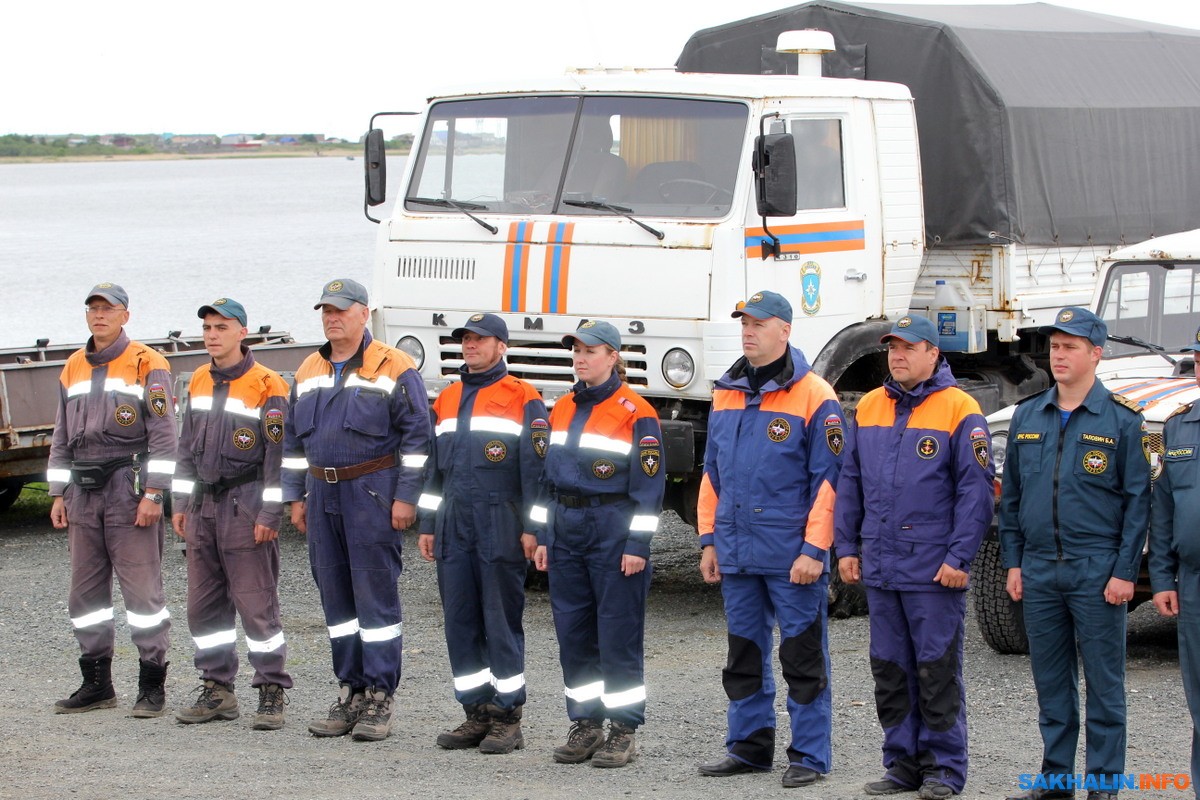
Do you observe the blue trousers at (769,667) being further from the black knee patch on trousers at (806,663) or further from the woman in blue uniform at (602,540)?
the woman in blue uniform at (602,540)

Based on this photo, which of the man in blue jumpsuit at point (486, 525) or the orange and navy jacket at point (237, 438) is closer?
the man in blue jumpsuit at point (486, 525)

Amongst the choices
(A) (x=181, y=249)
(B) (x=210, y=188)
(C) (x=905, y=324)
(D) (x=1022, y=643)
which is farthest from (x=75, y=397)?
(B) (x=210, y=188)

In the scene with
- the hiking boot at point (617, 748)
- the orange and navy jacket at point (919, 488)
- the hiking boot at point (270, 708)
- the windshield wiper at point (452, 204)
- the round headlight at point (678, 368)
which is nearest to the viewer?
the orange and navy jacket at point (919, 488)

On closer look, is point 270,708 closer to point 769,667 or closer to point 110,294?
point 110,294

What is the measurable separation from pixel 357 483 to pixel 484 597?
2.44 feet

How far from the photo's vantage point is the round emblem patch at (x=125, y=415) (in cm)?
746

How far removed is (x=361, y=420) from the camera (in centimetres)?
698

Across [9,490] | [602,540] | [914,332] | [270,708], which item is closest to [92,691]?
[270,708]

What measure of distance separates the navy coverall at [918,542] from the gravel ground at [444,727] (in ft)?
0.94

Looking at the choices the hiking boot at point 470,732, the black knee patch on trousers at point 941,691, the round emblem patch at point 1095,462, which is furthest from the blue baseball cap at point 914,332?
the hiking boot at point 470,732

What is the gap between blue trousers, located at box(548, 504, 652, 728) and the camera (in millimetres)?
6594

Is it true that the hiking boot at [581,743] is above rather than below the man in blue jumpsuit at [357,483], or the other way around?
below

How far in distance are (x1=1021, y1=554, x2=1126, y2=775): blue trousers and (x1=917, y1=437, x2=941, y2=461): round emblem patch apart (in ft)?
1.65

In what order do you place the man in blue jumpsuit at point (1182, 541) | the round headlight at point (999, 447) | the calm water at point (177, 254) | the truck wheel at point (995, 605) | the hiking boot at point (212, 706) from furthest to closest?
1. the calm water at point (177, 254)
2. the truck wheel at point (995, 605)
3. the round headlight at point (999, 447)
4. the hiking boot at point (212, 706)
5. the man in blue jumpsuit at point (1182, 541)
